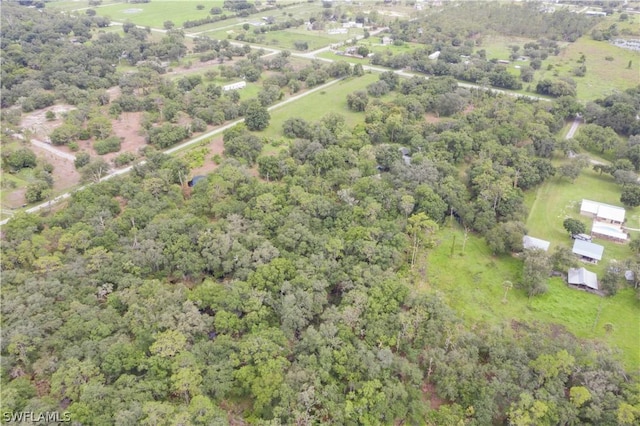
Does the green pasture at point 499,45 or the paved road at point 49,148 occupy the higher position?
the green pasture at point 499,45

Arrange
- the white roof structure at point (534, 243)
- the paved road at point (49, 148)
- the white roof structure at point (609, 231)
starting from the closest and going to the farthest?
the white roof structure at point (534, 243) < the white roof structure at point (609, 231) < the paved road at point (49, 148)

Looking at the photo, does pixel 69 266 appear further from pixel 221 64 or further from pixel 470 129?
pixel 221 64

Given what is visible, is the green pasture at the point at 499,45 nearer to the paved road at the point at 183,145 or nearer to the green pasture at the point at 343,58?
the green pasture at the point at 343,58

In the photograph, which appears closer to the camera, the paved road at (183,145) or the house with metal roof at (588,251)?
the house with metal roof at (588,251)

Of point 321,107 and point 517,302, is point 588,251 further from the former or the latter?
point 321,107

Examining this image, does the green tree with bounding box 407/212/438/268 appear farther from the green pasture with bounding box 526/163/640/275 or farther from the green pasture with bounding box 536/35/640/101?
the green pasture with bounding box 536/35/640/101

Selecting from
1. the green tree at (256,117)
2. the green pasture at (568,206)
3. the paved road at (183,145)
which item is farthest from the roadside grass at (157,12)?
the green pasture at (568,206)

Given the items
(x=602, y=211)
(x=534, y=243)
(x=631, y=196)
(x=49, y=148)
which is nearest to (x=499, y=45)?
(x=631, y=196)
